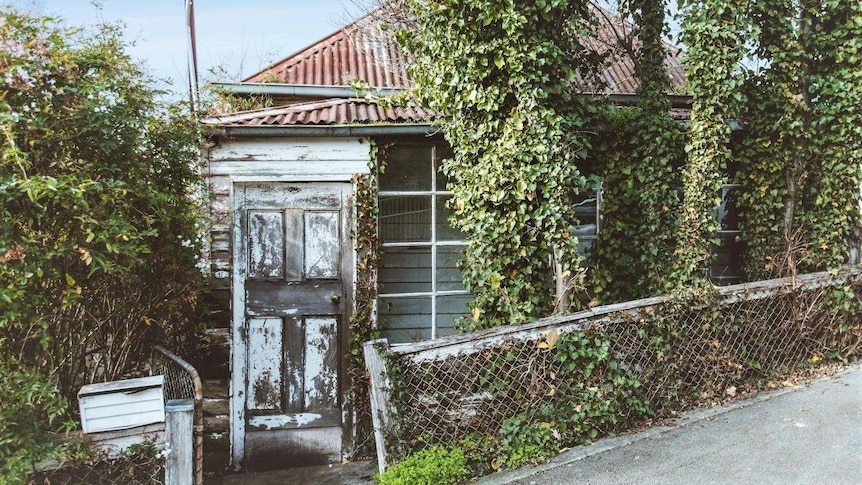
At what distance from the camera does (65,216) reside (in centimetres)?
329

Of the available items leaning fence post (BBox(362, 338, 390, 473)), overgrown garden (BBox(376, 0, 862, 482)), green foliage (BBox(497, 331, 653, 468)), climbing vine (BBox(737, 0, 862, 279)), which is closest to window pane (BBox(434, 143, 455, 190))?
overgrown garden (BBox(376, 0, 862, 482))

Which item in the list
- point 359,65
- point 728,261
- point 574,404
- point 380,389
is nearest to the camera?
point 380,389

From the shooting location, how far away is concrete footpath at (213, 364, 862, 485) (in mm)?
3734

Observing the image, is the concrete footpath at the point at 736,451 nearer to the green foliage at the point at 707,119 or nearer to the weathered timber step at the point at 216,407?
the green foliage at the point at 707,119

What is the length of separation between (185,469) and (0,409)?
1.06m

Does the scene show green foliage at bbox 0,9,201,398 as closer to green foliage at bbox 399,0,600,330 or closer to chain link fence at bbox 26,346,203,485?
chain link fence at bbox 26,346,203,485

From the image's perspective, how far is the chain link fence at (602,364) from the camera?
4008mm

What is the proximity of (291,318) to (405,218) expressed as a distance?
1466 mm

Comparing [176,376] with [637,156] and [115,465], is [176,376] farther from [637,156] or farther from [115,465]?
[637,156]

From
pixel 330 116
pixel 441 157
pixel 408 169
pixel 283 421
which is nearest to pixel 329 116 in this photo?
pixel 330 116

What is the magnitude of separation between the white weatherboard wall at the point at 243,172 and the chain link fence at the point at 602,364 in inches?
76.1

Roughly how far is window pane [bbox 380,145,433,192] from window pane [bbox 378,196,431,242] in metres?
0.12

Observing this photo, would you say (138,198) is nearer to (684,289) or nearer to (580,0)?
(580,0)

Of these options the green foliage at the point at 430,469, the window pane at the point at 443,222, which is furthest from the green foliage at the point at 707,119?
the green foliage at the point at 430,469
